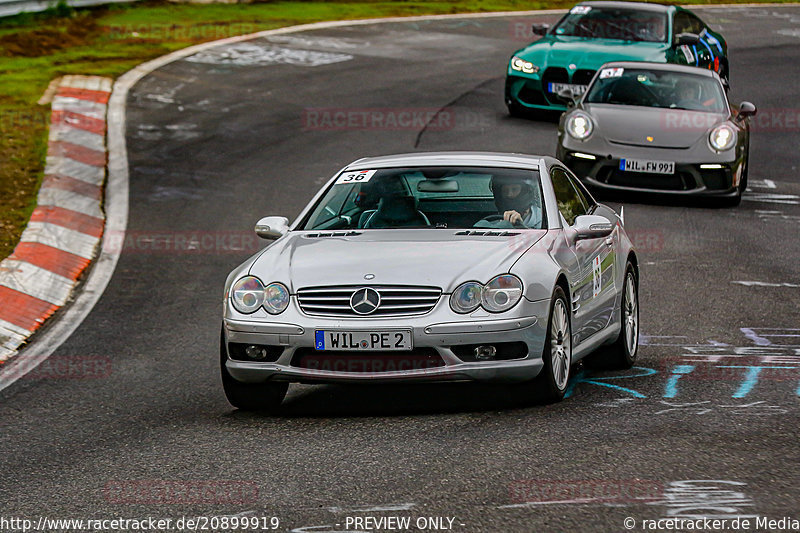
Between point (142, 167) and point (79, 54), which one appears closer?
point (142, 167)

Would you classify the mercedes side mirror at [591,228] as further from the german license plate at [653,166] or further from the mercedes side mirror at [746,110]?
the mercedes side mirror at [746,110]

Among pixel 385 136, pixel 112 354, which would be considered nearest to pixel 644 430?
pixel 112 354

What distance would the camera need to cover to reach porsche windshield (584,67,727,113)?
1625cm

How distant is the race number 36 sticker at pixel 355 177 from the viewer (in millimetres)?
8859

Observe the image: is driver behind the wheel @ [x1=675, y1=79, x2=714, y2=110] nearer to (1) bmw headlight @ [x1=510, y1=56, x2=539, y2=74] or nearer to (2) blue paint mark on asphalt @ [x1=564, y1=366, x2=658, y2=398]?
(1) bmw headlight @ [x1=510, y1=56, x2=539, y2=74]

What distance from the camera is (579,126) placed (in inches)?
628

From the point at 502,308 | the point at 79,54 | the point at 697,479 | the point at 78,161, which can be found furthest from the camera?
the point at 79,54

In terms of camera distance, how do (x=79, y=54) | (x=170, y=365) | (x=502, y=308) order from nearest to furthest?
(x=502, y=308), (x=170, y=365), (x=79, y=54)

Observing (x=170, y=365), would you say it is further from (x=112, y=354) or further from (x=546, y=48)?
(x=546, y=48)

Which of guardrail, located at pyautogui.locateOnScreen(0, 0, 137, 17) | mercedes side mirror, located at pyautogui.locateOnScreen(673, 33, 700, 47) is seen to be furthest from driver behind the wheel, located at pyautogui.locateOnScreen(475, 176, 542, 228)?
guardrail, located at pyautogui.locateOnScreen(0, 0, 137, 17)

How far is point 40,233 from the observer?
1352cm

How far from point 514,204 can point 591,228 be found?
1.65ft

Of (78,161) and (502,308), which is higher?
(502,308)

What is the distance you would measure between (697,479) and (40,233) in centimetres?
905
